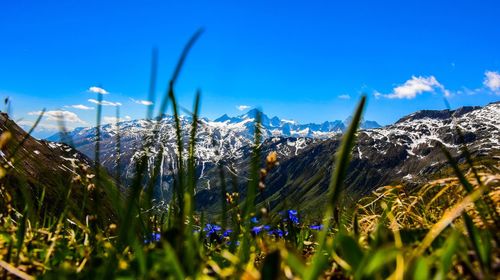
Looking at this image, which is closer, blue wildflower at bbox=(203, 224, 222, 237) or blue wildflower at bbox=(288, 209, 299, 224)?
blue wildflower at bbox=(288, 209, 299, 224)

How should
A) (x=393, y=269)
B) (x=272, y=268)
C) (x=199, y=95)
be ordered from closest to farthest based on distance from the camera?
(x=272, y=268), (x=393, y=269), (x=199, y=95)

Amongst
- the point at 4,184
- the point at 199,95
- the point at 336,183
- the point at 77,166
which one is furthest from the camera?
the point at 4,184

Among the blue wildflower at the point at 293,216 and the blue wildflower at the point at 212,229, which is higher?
the blue wildflower at the point at 293,216

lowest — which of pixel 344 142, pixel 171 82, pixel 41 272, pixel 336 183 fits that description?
pixel 41 272

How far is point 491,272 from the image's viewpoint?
1.54m

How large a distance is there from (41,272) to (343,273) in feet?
5.23

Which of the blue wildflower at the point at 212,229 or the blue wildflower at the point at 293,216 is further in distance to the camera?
the blue wildflower at the point at 212,229

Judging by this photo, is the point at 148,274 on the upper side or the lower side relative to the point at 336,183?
lower

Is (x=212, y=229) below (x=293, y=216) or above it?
below

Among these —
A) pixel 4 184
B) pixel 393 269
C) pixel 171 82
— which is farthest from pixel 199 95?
pixel 4 184

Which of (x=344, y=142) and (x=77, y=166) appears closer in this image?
(x=344, y=142)

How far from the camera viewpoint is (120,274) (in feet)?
6.31

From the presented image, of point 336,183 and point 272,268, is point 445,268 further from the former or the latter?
point 272,268

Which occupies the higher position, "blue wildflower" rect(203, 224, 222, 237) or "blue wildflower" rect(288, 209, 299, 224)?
"blue wildflower" rect(288, 209, 299, 224)
